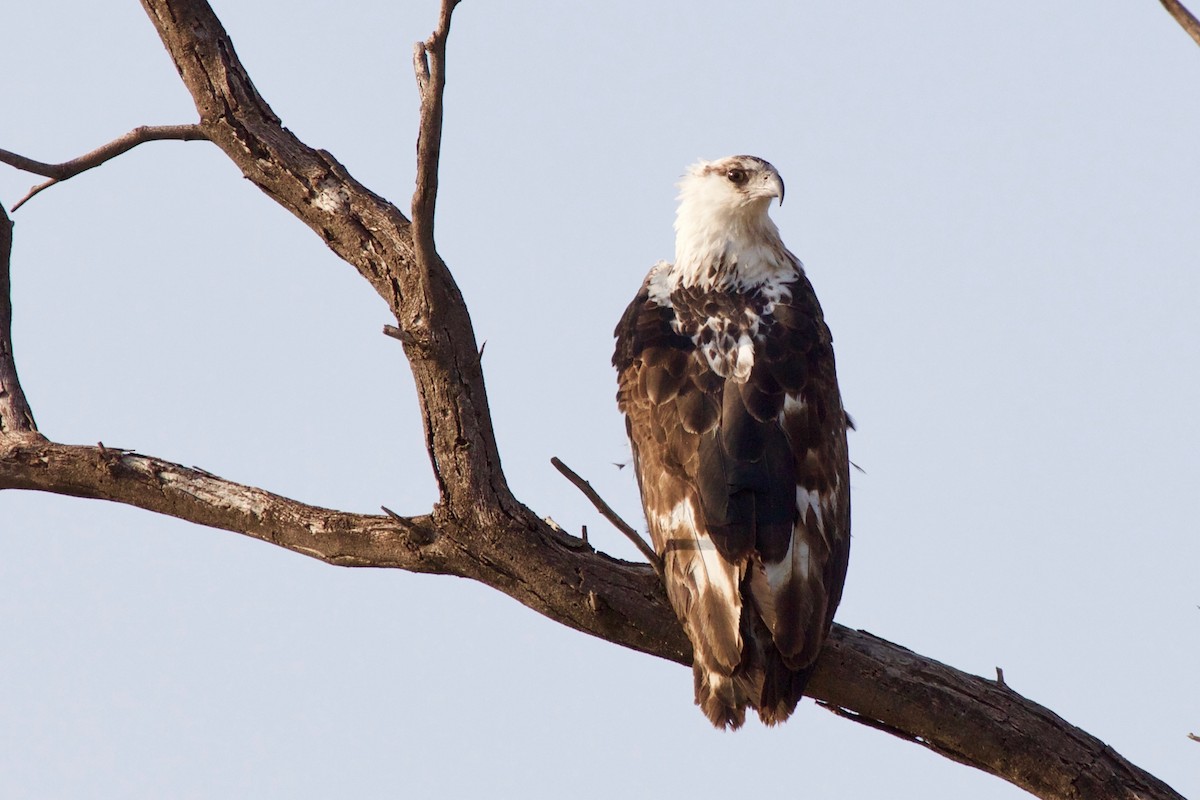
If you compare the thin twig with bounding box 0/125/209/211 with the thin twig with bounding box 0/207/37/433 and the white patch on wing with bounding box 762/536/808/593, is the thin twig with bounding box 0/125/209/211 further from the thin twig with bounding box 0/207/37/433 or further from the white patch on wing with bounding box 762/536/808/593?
the white patch on wing with bounding box 762/536/808/593

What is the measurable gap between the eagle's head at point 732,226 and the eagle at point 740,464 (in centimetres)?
2

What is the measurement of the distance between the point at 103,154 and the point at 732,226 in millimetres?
3131

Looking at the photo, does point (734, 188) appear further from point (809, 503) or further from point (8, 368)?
point (8, 368)

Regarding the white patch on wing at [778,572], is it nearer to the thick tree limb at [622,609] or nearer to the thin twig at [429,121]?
the thick tree limb at [622,609]

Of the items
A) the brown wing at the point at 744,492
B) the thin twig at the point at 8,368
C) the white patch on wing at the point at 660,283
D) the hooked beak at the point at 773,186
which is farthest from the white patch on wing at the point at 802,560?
the thin twig at the point at 8,368

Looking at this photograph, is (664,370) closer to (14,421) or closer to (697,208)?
(697,208)

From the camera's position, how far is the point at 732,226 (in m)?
7.77

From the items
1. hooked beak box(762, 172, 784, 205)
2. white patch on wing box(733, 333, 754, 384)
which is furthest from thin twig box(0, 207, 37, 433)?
hooked beak box(762, 172, 784, 205)

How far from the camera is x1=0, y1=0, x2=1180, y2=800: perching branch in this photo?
5.68m

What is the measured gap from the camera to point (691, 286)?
7.42 m

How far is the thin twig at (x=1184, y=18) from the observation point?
3.94 m

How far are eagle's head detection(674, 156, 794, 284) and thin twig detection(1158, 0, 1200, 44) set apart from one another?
12.0 ft

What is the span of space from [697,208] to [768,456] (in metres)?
2.24

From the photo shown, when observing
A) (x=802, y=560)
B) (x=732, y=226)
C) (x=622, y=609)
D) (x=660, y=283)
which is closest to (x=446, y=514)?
(x=622, y=609)
